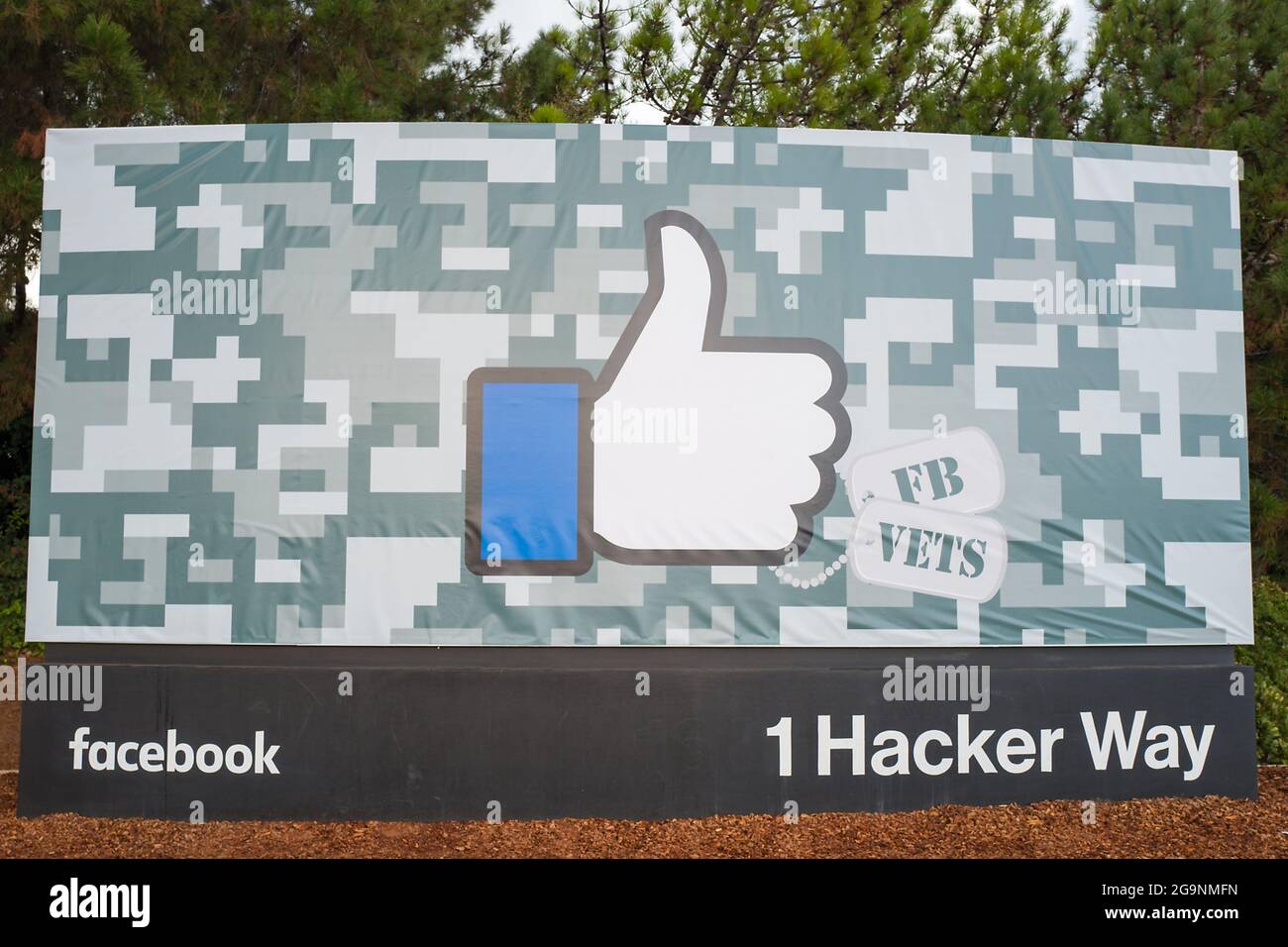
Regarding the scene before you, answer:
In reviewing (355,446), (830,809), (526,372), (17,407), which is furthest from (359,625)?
(17,407)

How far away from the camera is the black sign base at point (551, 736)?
5.52 metres

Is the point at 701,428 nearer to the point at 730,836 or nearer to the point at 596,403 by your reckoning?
the point at 596,403

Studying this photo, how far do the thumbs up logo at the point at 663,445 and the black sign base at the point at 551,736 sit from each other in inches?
25.5

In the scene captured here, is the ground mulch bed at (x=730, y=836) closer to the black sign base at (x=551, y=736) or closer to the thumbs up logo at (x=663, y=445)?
the black sign base at (x=551, y=736)

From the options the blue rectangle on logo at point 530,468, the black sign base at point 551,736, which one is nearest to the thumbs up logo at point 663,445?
the blue rectangle on logo at point 530,468

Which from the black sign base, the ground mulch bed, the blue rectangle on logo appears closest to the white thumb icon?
the blue rectangle on logo

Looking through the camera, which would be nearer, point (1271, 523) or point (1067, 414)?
point (1067, 414)

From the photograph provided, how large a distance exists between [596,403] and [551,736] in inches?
73.0

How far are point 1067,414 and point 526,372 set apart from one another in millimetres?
3113

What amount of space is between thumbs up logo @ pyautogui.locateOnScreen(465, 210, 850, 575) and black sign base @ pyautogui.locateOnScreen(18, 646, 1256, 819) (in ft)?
2.13

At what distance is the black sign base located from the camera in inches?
217

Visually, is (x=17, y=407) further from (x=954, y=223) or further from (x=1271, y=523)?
(x=1271, y=523)

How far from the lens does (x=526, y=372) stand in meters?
5.64

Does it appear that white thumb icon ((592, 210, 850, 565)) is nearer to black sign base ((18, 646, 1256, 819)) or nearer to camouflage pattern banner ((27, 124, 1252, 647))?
camouflage pattern banner ((27, 124, 1252, 647))
